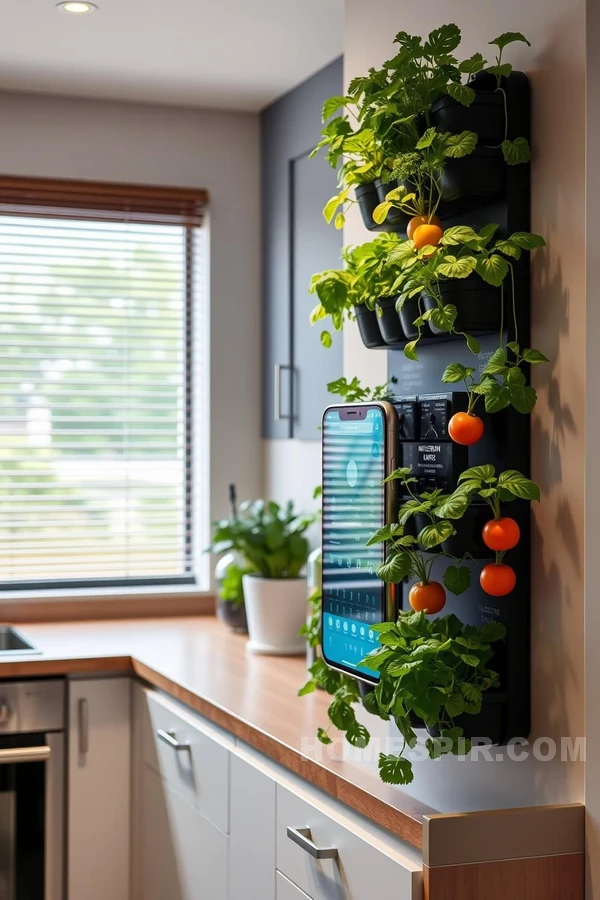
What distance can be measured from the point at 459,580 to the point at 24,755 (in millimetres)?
1622

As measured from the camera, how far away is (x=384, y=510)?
5.60ft

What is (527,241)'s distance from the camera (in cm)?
150

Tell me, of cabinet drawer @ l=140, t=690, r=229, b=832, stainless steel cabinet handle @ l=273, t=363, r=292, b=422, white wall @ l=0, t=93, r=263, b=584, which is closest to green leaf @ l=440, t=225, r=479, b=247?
cabinet drawer @ l=140, t=690, r=229, b=832

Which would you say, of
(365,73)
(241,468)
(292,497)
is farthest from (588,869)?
(241,468)

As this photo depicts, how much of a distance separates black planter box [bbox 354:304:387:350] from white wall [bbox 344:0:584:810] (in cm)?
32

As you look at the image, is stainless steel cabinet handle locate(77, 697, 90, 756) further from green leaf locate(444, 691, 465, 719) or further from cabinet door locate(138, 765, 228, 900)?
green leaf locate(444, 691, 465, 719)

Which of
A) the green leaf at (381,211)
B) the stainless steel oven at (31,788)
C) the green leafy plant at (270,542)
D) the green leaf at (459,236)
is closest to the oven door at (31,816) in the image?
the stainless steel oven at (31,788)

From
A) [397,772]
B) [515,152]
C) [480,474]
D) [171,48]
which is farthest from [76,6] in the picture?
[397,772]

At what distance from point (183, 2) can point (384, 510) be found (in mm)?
1586

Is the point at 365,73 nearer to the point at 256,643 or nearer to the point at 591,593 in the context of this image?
the point at 591,593

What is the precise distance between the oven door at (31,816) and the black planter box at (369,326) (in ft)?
4.98

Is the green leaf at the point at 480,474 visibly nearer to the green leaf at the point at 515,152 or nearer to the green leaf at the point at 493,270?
the green leaf at the point at 493,270

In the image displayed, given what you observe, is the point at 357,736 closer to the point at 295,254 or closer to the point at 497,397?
the point at 497,397

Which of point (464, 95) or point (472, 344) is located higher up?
point (464, 95)
